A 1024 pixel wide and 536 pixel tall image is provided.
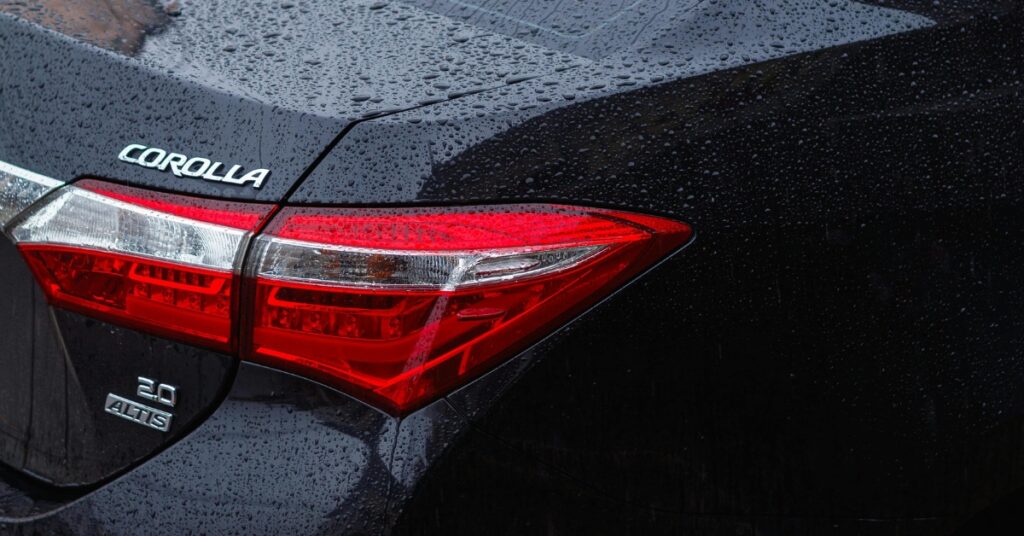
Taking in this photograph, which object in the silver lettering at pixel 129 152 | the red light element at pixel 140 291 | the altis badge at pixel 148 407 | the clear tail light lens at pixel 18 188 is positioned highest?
the silver lettering at pixel 129 152

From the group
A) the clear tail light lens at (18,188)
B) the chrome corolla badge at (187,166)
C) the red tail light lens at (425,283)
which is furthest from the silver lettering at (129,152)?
the red tail light lens at (425,283)

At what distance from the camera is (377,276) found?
1.27 metres

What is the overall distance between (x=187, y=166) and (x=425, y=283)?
1.11 feet

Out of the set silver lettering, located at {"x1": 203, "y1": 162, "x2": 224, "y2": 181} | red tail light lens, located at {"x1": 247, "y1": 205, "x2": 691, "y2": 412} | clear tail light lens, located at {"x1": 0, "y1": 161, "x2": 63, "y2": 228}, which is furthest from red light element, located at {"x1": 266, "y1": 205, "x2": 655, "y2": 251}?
clear tail light lens, located at {"x1": 0, "y1": 161, "x2": 63, "y2": 228}

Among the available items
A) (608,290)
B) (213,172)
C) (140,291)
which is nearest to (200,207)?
(213,172)

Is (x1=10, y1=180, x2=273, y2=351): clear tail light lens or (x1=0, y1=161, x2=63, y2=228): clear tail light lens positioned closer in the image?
(x1=10, y1=180, x2=273, y2=351): clear tail light lens

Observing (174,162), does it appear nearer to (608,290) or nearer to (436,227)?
(436,227)

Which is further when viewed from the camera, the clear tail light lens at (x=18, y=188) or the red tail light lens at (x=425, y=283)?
the clear tail light lens at (x=18, y=188)

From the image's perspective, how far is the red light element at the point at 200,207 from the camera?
1.29 metres

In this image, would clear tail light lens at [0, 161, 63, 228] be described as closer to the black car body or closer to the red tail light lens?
the black car body

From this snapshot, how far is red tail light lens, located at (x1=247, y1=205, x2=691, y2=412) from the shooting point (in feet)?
4.18

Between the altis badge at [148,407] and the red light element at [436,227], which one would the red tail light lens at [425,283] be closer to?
the red light element at [436,227]

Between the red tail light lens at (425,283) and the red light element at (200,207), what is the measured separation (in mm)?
27

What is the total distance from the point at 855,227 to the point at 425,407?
24.4 inches
